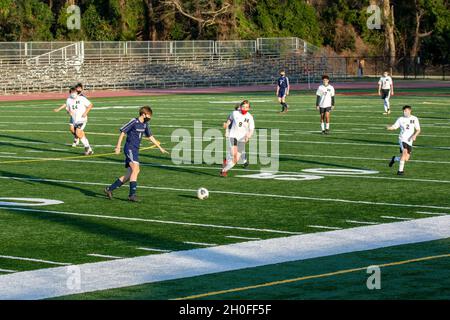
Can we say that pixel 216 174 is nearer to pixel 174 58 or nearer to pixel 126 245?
pixel 126 245

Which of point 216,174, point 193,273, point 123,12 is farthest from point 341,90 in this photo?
point 193,273

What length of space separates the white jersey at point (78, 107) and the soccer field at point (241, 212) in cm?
83

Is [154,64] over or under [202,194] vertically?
over

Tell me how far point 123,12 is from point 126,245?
248ft

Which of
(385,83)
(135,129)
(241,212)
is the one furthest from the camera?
(385,83)

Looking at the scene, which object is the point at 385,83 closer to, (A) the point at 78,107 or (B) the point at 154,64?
(A) the point at 78,107

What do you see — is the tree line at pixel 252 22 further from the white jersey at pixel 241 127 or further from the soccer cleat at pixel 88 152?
the white jersey at pixel 241 127

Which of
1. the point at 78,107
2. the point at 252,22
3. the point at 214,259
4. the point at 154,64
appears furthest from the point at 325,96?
the point at 252,22

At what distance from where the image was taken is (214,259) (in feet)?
46.9

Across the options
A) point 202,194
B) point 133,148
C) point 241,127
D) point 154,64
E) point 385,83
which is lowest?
point 202,194

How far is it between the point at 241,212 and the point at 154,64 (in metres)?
57.0

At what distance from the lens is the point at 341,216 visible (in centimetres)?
1797

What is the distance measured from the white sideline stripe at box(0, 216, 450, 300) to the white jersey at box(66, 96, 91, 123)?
1473 cm

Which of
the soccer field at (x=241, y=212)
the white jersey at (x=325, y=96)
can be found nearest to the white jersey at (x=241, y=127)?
the soccer field at (x=241, y=212)
